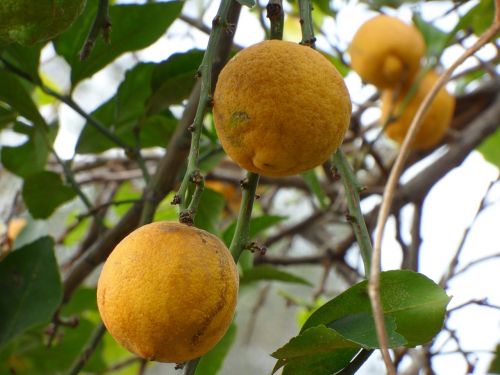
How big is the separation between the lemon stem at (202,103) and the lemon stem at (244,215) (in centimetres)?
6

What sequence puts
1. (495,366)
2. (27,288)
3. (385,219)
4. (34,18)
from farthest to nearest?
(495,366), (27,288), (34,18), (385,219)

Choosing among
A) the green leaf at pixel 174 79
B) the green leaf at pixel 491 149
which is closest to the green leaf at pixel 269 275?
the green leaf at pixel 174 79

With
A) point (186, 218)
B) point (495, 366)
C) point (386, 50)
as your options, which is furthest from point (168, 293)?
point (386, 50)

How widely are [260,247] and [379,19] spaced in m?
0.83

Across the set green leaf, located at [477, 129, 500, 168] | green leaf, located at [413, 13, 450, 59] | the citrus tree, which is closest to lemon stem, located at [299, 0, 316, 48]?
the citrus tree

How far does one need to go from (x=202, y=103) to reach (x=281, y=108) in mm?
60

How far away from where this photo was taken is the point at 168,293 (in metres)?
0.49

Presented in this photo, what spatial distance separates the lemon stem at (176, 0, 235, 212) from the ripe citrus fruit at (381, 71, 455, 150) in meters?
0.82

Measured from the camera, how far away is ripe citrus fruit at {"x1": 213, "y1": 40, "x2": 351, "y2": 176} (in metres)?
0.54

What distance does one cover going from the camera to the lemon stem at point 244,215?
24.8 inches

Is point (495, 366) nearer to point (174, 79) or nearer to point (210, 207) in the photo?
point (210, 207)

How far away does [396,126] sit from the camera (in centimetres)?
144

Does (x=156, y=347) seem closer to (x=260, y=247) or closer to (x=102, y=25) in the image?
(x=260, y=247)

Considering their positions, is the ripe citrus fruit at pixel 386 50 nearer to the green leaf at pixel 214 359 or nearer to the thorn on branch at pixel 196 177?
the green leaf at pixel 214 359
